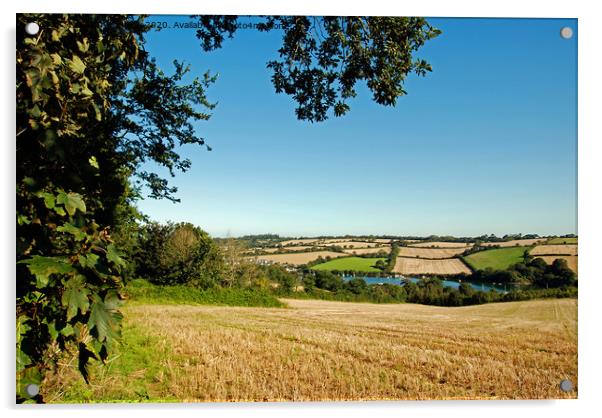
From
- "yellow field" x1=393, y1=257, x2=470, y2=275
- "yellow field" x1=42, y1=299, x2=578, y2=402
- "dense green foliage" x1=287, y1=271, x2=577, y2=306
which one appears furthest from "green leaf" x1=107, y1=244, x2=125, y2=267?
"yellow field" x1=393, y1=257, x2=470, y2=275

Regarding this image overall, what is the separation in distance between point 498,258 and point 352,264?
1085mm

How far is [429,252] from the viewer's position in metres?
3.23

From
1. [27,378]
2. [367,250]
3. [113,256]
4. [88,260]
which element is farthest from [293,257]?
[27,378]

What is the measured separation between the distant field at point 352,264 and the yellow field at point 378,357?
11.3 inches

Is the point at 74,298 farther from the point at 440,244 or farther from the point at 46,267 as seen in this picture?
the point at 440,244

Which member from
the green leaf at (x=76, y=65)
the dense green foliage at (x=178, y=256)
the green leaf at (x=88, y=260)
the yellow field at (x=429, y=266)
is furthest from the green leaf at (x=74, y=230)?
the yellow field at (x=429, y=266)

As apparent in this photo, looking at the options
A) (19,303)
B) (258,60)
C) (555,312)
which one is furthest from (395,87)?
(19,303)

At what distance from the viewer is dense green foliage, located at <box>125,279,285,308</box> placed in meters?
3.19

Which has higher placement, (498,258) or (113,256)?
(113,256)

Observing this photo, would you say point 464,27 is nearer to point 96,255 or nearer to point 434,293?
point 434,293

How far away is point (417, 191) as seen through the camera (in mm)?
3293

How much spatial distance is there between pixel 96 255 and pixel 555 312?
3.10 metres

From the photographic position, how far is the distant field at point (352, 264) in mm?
3182

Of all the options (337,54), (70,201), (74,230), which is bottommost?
(74,230)
